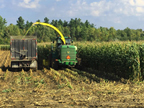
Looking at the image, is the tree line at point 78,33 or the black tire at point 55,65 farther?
the tree line at point 78,33

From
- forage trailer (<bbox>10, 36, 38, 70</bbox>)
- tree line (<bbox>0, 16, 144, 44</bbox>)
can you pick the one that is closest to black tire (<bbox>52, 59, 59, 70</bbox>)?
forage trailer (<bbox>10, 36, 38, 70</bbox>)

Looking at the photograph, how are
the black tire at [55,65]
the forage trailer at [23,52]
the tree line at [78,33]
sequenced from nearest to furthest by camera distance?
the forage trailer at [23,52] → the black tire at [55,65] → the tree line at [78,33]

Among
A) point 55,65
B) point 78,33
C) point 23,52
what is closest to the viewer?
point 23,52

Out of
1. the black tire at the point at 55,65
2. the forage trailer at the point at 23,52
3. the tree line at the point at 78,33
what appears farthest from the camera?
the tree line at the point at 78,33

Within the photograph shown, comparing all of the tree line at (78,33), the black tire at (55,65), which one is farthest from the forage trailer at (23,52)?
the tree line at (78,33)

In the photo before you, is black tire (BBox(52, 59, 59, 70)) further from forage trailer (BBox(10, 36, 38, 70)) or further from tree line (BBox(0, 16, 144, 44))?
tree line (BBox(0, 16, 144, 44))

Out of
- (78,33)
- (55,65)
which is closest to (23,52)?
(55,65)

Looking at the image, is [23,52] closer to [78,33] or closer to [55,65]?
[55,65]

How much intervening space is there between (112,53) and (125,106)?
7.47m

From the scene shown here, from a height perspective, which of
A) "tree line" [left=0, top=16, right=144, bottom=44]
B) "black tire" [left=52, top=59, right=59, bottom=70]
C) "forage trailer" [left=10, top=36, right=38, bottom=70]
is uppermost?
"tree line" [left=0, top=16, right=144, bottom=44]

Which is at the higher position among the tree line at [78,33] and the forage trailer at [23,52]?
the tree line at [78,33]

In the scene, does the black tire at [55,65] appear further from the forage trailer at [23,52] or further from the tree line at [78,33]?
the tree line at [78,33]

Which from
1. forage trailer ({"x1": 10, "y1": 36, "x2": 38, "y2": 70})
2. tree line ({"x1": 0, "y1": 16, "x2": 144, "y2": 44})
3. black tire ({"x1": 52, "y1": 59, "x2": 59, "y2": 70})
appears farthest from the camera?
tree line ({"x1": 0, "y1": 16, "x2": 144, "y2": 44})

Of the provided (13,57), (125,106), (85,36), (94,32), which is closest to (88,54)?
(13,57)
